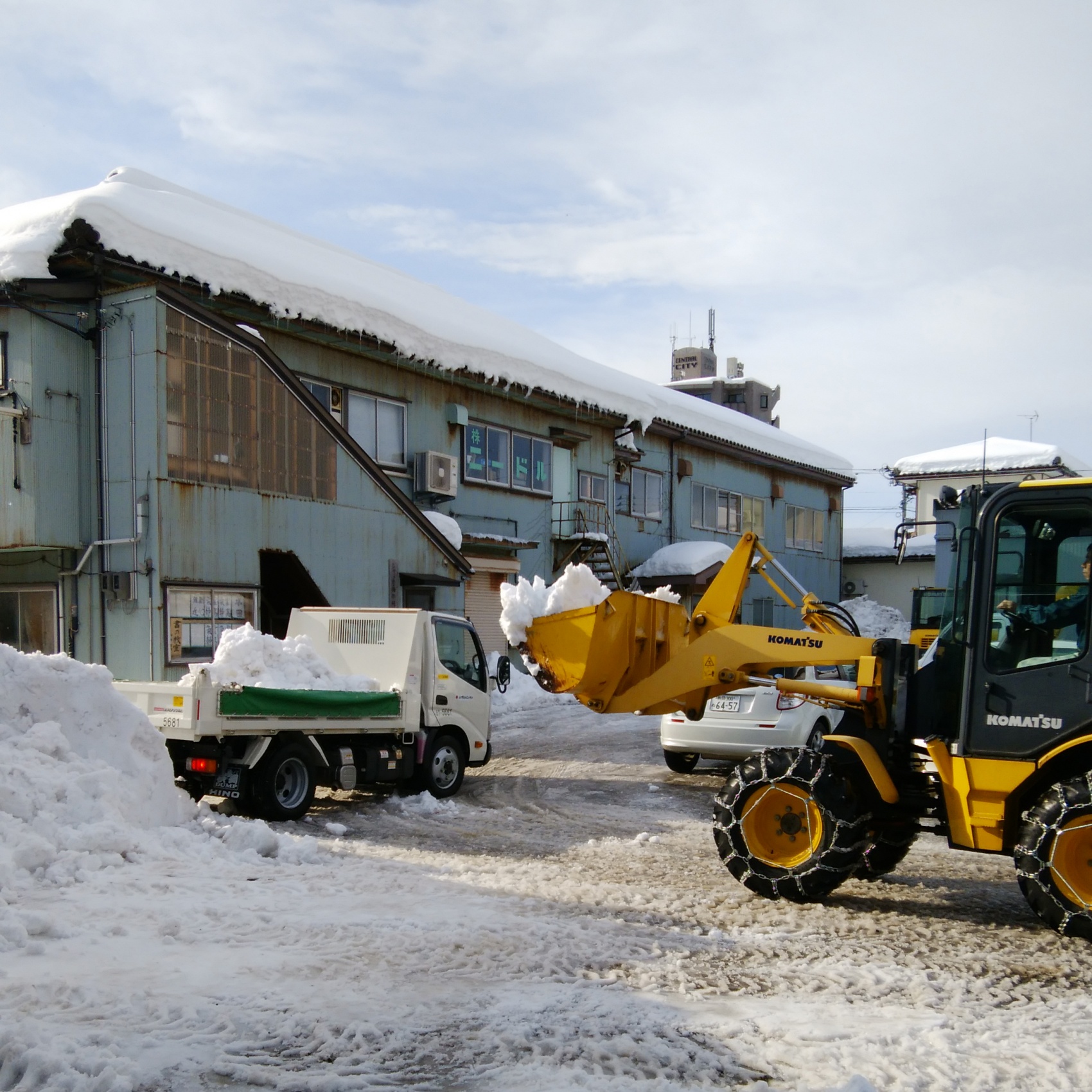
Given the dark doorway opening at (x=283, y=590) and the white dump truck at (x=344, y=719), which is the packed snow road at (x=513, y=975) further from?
the dark doorway opening at (x=283, y=590)

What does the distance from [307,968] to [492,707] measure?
1492 centimetres

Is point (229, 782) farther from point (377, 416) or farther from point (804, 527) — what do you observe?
point (804, 527)

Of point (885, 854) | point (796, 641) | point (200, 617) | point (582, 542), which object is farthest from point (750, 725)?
point (582, 542)

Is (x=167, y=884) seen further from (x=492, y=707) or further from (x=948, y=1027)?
(x=492, y=707)

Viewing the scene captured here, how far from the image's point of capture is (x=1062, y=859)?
258 inches

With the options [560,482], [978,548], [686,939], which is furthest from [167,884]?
[560,482]

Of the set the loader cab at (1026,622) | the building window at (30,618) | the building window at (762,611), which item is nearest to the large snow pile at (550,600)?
the loader cab at (1026,622)

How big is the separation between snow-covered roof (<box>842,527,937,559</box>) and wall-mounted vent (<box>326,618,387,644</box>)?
30320 millimetres

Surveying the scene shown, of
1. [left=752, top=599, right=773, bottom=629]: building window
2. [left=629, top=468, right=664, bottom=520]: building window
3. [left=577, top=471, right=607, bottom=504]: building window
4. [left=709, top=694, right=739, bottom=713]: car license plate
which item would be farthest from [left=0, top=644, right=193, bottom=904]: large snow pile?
[left=752, top=599, right=773, bottom=629]: building window

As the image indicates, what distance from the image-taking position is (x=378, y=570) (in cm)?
1842

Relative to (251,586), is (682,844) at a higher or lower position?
lower

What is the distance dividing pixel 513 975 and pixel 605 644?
290 centimetres

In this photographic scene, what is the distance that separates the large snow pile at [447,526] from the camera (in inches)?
828

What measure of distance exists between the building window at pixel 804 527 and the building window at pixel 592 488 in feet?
37.2
